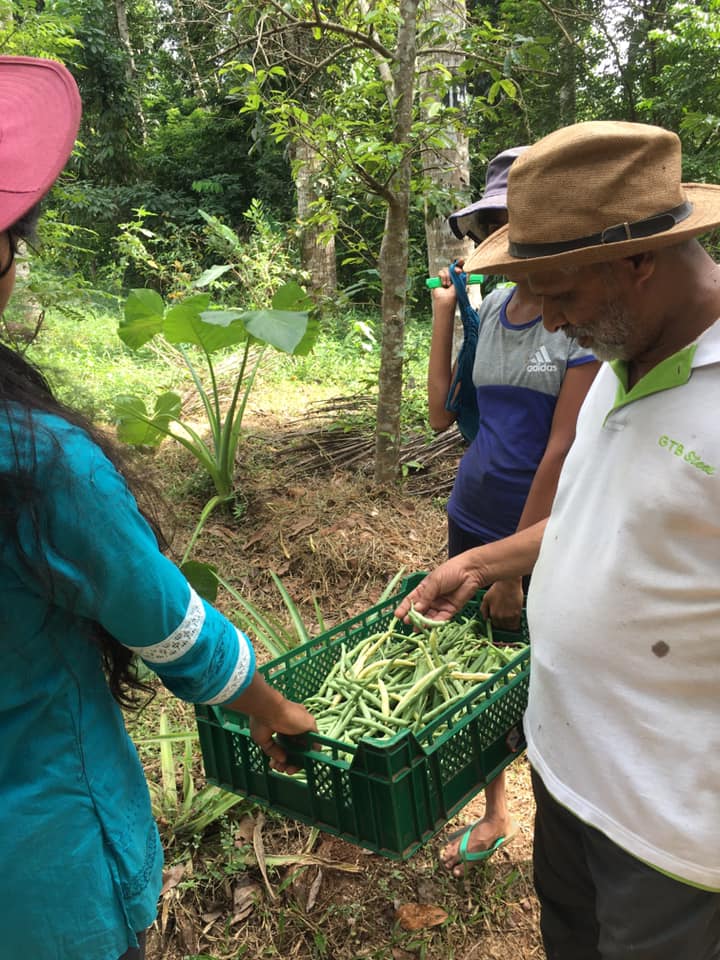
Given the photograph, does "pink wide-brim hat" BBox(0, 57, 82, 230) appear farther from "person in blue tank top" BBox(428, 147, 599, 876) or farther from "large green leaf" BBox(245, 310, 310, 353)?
"large green leaf" BBox(245, 310, 310, 353)

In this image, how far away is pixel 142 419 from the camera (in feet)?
15.8

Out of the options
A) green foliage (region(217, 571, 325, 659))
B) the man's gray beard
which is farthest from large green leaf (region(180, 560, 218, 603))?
the man's gray beard

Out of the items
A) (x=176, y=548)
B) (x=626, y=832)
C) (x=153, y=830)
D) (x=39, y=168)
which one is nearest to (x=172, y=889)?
(x=153, y=830)

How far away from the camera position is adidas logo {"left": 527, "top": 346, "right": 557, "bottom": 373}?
6.54 feet

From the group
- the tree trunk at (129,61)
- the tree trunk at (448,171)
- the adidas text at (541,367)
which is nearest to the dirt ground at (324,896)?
the adidas text at (541,367)

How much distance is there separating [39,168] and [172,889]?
2190 mm

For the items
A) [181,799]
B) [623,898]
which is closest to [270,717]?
[623,898]

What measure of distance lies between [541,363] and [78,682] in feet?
4.97

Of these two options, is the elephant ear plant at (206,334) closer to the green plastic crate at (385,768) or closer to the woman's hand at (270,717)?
the green plastic crate at (385,768)

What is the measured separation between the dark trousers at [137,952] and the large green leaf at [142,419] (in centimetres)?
391

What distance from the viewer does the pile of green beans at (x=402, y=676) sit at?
5.53 feet

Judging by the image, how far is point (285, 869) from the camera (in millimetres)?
2309

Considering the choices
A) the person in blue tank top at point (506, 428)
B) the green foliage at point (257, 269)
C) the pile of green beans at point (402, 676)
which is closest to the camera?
the pile of green beans at point (402, 676)

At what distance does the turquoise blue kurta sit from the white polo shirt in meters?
0.68
